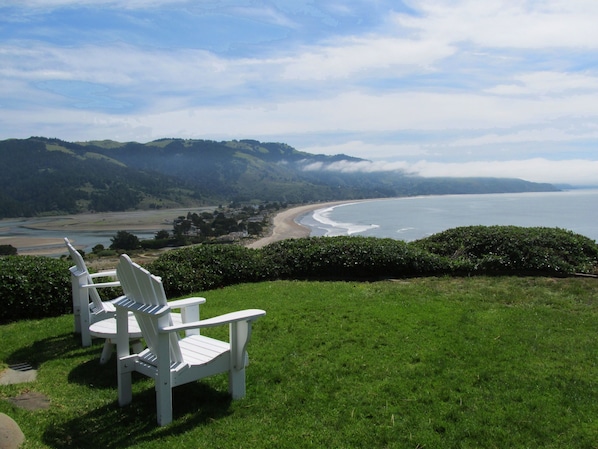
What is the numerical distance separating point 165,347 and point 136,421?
0.79 meters

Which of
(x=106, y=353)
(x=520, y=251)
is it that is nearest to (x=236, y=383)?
(x=106, y=353)

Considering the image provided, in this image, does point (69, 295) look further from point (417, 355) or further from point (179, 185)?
point (179, 185)

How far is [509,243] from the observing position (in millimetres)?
10758

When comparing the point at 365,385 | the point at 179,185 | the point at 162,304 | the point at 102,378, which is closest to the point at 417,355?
the point at 365,385

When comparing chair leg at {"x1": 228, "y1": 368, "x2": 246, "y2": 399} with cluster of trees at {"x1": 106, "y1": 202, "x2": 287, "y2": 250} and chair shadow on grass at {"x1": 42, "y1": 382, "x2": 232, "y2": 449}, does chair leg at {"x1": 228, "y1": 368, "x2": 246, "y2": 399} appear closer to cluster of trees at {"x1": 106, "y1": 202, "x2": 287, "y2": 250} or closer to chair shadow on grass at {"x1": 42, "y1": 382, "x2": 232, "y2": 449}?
chair shadow on grass at {"x1": 42, "y1": 382, "x2": 232, "y2": 449}

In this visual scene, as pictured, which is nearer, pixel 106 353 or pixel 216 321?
pixel 216 321

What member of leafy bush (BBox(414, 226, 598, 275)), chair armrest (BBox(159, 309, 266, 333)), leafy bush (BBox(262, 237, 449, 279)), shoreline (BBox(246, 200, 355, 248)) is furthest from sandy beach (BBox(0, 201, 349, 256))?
chair armrest (BBox(159, 309, 266, 333))

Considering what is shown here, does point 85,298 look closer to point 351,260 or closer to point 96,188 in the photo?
point 351,260

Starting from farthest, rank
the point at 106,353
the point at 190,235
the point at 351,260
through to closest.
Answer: the point at 190,235 < the point at 351,260 < the point at 106,353

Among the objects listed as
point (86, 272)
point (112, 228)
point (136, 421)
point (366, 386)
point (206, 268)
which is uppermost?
point (86, 272)

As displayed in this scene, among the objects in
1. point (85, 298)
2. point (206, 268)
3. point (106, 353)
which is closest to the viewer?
point (106, 353)

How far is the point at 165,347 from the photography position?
3967 millimetres

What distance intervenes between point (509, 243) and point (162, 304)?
879 cm

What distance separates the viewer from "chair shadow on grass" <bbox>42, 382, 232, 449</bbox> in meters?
3.90
